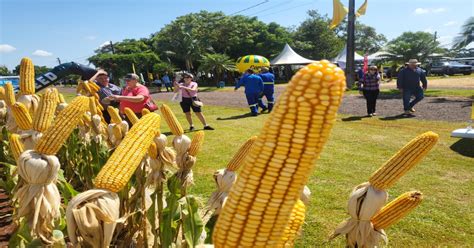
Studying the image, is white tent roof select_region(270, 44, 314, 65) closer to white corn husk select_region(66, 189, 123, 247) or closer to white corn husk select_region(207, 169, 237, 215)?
white corn husk select_region(207, 169, 237, 215)

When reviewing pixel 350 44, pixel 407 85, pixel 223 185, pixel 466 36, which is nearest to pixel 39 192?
pixel 223 185

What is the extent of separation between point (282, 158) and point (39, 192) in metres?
1.46

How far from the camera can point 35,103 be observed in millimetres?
3943

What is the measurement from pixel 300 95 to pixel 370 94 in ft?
36.5

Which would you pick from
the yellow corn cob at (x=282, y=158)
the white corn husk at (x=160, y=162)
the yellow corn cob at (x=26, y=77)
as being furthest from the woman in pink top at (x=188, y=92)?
the yellow corn cob at (x=282, y=158)

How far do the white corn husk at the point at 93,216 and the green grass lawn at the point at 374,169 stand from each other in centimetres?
229

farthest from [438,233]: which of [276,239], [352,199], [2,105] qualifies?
[2,105]

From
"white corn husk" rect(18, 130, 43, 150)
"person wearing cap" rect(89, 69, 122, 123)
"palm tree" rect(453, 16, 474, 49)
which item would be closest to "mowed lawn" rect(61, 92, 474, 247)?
"person wearing cap" rect(89, 69, 122, 123)

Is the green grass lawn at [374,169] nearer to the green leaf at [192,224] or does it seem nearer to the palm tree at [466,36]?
the green leaf at [192,224]

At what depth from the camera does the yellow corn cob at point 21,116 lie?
259 centimetres

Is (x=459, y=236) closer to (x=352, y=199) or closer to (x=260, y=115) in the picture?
(x=352, y=199)

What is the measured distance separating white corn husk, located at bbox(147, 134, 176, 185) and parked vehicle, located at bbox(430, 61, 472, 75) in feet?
122

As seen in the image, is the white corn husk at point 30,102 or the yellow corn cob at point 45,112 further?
the white corn husk at point 30,102

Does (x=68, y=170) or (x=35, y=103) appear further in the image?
(x=68, y=170)
